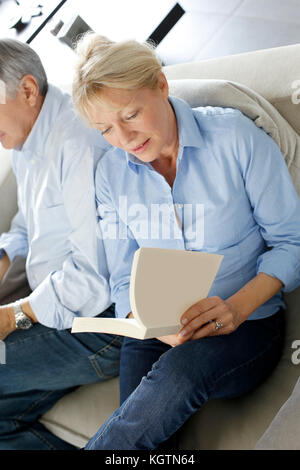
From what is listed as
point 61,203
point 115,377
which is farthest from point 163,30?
point 115,377

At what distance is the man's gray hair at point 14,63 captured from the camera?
1.40 meters

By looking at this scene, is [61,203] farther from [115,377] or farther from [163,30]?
[163,30]

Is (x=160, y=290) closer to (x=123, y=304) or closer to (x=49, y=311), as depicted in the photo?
(x=123, y=304)

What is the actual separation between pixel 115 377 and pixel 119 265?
0.38 meters

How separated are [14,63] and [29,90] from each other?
0.09 m

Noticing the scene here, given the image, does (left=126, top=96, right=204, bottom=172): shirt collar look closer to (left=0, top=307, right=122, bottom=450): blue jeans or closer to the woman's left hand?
the woman's left hand

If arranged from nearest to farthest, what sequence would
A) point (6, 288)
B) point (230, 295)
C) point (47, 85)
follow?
point (230, 295) → point (47, 85) → point (6, 288)

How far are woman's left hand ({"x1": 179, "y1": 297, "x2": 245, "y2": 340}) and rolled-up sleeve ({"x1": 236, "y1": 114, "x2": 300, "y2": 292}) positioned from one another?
14cm

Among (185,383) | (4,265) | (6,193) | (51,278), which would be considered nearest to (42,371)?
(51,278)

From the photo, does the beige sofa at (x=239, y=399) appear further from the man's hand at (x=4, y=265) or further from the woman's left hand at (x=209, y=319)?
the man's hand at (x=4, y=265)

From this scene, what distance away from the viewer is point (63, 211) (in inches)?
61.9

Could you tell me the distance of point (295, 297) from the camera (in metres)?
1.43

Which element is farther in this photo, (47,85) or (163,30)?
(163,30)

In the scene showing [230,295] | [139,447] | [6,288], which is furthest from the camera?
[6,288]
